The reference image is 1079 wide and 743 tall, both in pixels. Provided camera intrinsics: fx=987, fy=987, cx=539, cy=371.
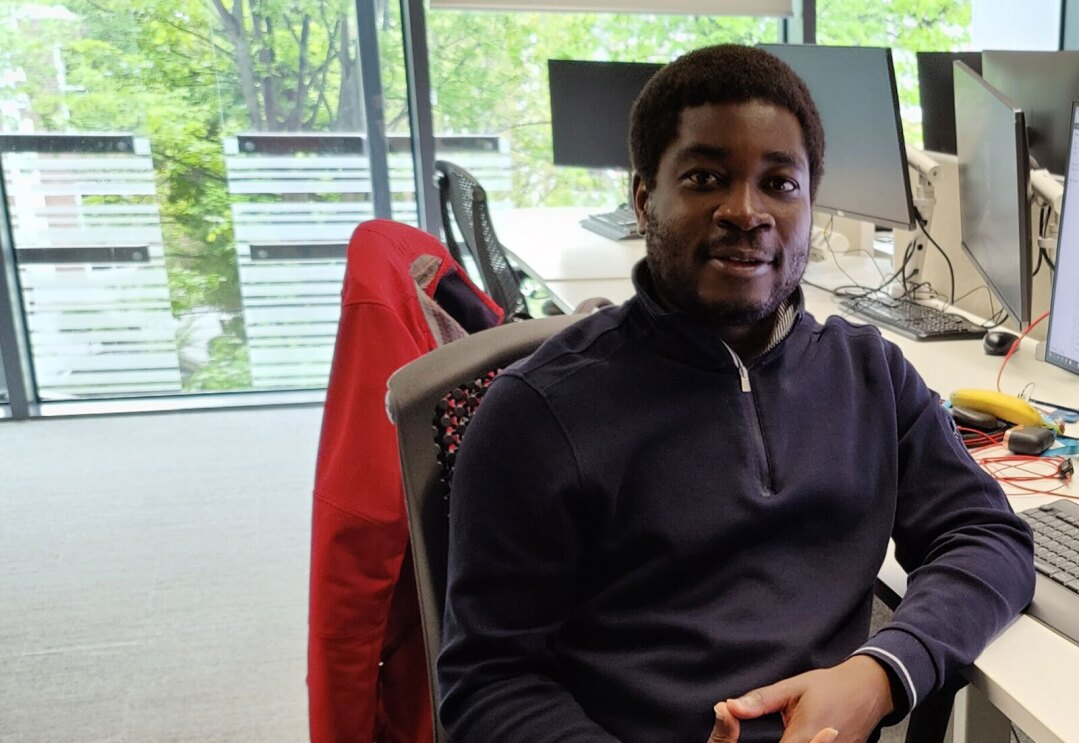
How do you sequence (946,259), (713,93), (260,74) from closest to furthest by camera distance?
(713,93)
(946,259)
(260,74)

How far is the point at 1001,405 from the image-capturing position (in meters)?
1.50

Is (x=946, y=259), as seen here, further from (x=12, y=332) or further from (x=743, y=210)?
(x=12, y=332)

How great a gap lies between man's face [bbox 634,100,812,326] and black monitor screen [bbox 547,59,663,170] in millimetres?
2423

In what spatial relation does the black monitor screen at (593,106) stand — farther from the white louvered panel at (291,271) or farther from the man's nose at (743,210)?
the man's nose at (743,210)

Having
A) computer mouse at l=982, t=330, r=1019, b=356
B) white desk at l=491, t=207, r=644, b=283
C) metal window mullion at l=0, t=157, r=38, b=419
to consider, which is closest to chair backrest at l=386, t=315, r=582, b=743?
computer mouse at l=982, t=330, r=1019, b=356

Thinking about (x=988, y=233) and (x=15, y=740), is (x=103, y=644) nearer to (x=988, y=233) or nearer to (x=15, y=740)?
(x=15, y=740)

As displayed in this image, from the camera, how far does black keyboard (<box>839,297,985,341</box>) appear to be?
6.71 feet

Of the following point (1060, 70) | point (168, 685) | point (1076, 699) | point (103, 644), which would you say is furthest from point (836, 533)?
point (103, 644)

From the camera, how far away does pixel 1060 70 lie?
6.71 feet

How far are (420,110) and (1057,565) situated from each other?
324 cm

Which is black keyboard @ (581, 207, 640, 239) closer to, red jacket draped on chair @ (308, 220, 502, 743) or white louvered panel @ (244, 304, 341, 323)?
white louvered panel @ (244, 304, 341, 323)

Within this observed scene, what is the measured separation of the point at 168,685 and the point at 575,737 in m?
1.62

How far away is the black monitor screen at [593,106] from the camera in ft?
11.2

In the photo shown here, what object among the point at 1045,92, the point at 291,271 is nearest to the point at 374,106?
the point at 291,271
